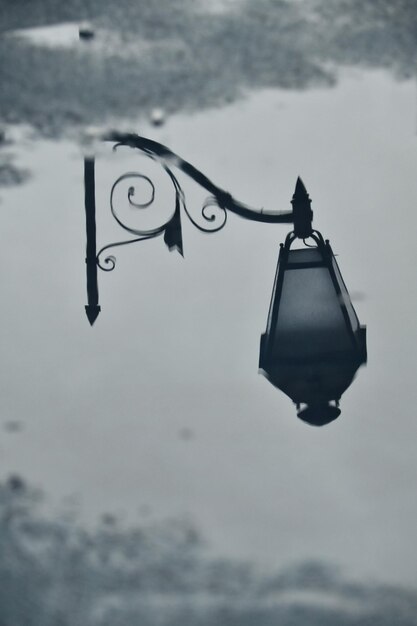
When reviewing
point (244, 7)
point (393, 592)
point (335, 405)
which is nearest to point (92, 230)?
point (335, 405)

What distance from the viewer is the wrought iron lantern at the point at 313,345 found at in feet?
12.1

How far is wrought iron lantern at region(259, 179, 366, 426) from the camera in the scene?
145 inches

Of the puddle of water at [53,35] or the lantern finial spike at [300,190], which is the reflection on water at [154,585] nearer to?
the lantern finial spike at [300,190]

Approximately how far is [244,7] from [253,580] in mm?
4929

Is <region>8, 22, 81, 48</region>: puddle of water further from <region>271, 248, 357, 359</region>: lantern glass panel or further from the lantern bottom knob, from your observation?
the lantern bottom knob

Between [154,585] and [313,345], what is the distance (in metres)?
1.65

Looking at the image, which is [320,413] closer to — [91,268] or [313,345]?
[313,345]

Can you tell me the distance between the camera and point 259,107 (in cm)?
786

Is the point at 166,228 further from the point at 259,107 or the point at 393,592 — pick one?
the point at 259,107

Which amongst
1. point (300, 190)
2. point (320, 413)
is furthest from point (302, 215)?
point (320, 413)

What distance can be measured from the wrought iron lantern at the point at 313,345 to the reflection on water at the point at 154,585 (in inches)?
55.5

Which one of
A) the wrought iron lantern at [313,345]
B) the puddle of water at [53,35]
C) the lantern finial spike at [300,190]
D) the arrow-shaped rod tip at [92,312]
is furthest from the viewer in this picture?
the puddle of water at [53,35]

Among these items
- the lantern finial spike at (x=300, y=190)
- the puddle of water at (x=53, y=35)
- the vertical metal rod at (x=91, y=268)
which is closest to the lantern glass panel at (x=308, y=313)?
the lantern finial spike at (x=300, y=190)

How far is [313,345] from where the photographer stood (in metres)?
3.73
